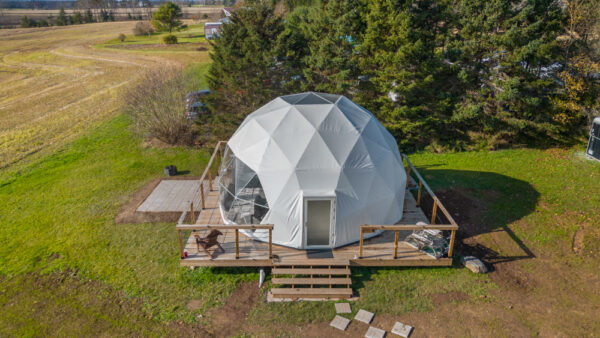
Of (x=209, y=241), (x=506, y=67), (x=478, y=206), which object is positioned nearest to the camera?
(x=209, y=241)

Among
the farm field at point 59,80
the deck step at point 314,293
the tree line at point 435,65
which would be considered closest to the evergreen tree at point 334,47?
the tree line at point 435,65

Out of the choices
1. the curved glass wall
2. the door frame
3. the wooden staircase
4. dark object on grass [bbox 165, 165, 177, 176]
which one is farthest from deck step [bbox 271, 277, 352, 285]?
dark object on grass [bbox 165, 165, 177, 176]

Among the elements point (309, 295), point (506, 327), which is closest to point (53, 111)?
point (309, 295)

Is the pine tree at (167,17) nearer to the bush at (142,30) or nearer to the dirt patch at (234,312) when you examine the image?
the bush at (142,30)

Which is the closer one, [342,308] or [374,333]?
[374,333]

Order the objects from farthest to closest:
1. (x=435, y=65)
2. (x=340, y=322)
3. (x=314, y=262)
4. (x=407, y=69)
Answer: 1. (x=407, y=69)
2. (x=435, y=65)
3. (x=314, y=262)
4. (x=340, y=322)

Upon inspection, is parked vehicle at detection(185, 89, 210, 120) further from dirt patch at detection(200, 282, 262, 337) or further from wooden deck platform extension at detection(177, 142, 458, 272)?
dirt patch at detection(200, 282, 262, 337)

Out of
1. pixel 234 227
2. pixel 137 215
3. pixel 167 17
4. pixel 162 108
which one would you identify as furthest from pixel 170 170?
pixel 167 17

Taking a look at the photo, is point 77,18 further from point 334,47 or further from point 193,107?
point 334,47
